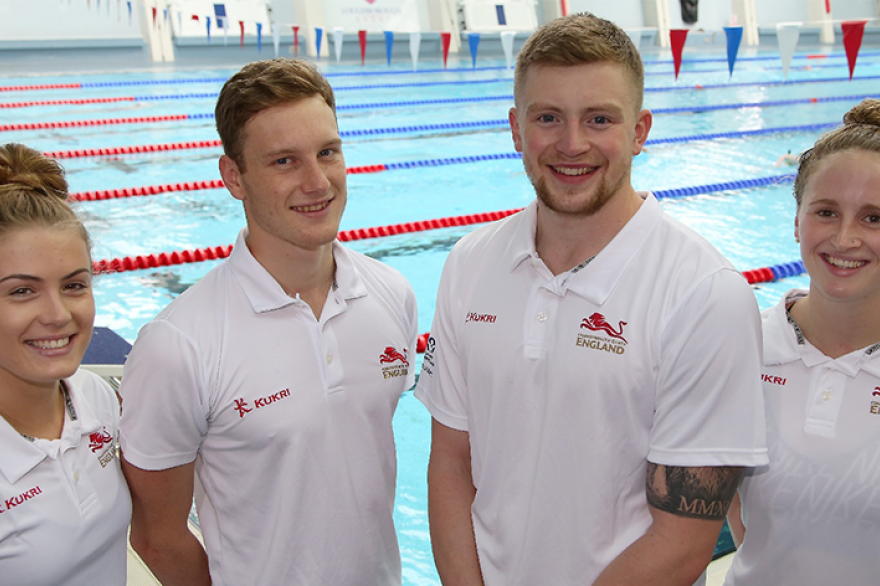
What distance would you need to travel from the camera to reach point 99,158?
701 centimetres

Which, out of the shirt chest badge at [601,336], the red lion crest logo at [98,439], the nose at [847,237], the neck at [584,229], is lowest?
the red lion crest logo at [98,439]

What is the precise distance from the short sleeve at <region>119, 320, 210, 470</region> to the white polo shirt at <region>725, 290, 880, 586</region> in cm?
97

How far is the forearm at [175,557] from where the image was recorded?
1.43 meters

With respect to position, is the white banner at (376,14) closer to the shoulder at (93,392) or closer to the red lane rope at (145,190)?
the red lane rope at (145,190)

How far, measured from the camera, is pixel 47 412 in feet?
4.30

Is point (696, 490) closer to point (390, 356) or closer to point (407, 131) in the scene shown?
point (390, 356)

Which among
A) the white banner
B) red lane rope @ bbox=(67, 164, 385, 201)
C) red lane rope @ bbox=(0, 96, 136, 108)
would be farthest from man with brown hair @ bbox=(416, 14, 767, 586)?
the white banner

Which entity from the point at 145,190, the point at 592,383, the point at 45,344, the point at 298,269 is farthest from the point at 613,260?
the point at 145,190

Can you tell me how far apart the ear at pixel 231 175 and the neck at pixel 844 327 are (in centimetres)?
108

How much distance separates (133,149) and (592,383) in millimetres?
7027

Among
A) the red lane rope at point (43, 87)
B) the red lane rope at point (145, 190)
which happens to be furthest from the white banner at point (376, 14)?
the red lane rope at point (145, 190)

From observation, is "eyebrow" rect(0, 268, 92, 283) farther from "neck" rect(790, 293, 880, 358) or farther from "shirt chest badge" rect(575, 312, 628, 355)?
"neck" rect(790, 293, 880, 358)

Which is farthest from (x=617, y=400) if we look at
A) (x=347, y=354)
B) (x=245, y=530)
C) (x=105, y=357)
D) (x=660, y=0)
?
(x=660, y=0)

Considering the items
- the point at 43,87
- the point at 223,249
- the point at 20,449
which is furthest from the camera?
the point at 43,87
